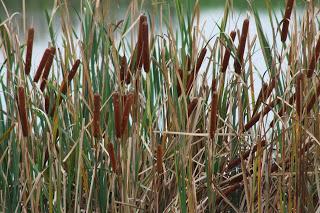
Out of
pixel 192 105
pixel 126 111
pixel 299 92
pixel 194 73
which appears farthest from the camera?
pixel 194 73

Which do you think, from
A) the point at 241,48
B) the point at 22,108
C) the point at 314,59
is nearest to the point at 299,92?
the point at 314,59

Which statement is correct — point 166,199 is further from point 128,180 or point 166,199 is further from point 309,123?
point 309,123

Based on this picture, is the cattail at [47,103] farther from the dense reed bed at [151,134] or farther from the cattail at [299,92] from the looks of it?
the cattail at [299,92]

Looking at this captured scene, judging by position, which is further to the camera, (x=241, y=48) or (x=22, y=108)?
(x=241, y=48)

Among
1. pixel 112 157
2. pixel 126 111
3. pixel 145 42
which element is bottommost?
pixel 112 157

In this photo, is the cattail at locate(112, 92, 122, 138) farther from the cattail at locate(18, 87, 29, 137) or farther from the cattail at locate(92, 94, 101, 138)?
the cattail at locate(18, 87, 29, 137)

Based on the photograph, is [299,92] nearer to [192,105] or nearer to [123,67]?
[192,105]

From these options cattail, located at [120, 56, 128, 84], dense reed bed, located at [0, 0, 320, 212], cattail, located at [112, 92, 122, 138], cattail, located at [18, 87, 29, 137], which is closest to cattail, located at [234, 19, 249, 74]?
dense reed bed, located at [0, 0, 320, 212]

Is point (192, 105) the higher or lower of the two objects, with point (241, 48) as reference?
→ lower

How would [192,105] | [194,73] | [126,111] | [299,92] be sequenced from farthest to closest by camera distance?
1. [194,73]
2. [192,105]
3. [299,92]
4. [126,111]

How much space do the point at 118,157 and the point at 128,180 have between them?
0.05 m

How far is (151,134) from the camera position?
1.47 meters

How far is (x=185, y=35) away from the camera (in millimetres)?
1665

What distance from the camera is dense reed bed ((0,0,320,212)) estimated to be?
138cm
